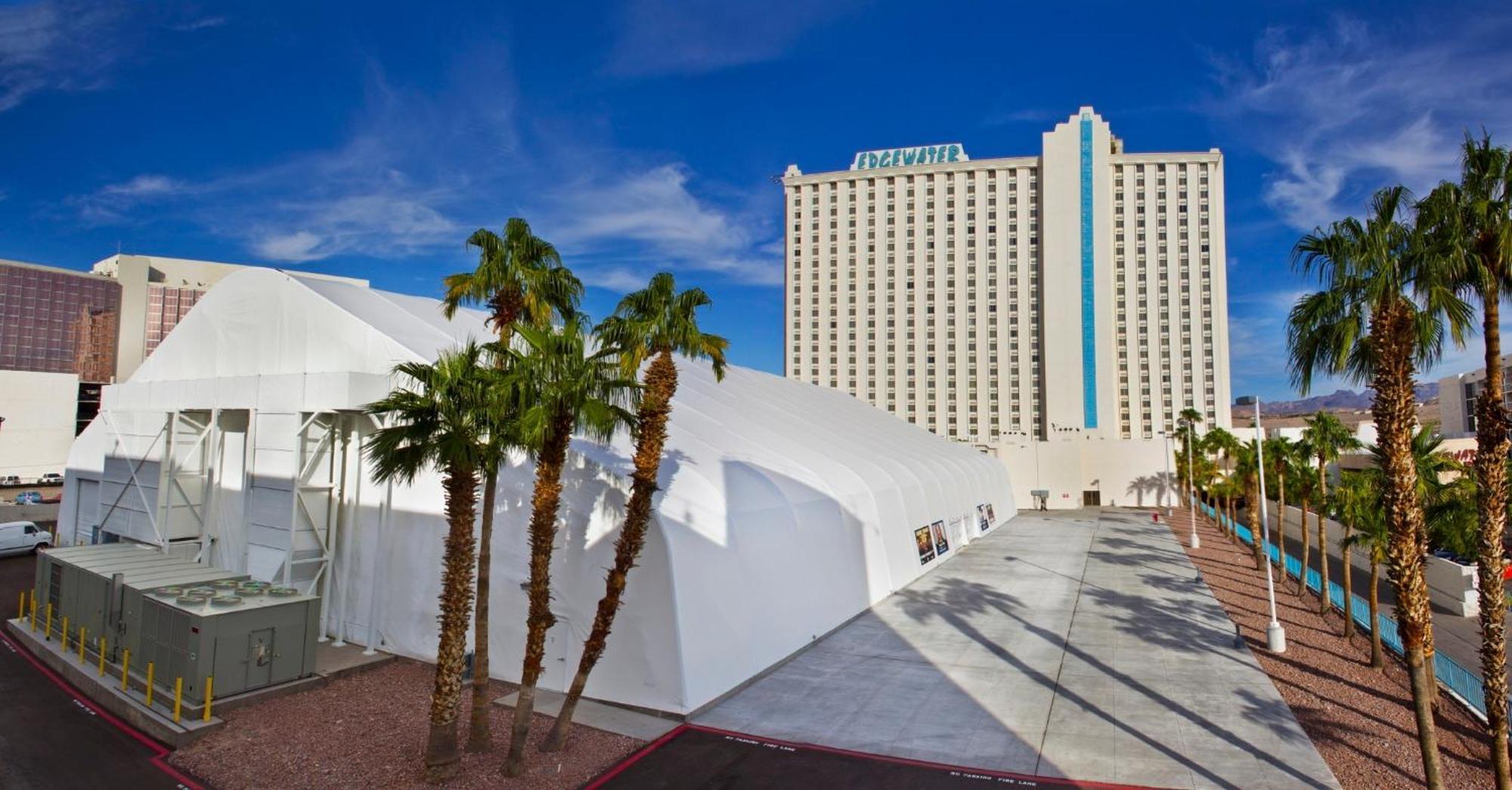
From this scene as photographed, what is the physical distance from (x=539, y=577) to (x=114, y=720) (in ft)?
35.0

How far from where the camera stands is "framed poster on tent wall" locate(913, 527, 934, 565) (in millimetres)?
31734

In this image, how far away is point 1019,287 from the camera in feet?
368

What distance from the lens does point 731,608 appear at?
55.8 feet

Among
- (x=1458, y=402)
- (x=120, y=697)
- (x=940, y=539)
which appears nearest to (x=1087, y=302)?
(x=1458, y=402)

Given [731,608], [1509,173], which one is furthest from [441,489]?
[1509,173]

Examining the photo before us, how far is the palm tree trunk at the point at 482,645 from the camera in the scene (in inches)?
487

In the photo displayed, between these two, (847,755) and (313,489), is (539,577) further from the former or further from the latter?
(313,489)

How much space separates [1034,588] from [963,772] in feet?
59.4

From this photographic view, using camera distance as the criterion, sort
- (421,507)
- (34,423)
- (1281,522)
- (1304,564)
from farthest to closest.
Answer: (34,423), (1281,522), (1304,564), (421,507)

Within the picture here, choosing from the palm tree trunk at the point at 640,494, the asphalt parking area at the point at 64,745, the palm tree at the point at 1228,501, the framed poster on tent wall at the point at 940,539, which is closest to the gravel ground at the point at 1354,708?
the framed poster on tent wall at the point at 940,539

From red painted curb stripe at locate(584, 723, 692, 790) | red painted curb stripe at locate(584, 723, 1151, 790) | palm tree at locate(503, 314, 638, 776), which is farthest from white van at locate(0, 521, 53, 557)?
red painted curb stripe at locate(584, 723, 1151, 790)

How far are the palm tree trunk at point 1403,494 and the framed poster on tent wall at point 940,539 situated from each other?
76.8ft

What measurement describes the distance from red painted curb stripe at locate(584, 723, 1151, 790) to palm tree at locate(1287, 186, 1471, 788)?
446 cm

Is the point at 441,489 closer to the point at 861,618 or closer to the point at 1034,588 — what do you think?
the point at 861,618
